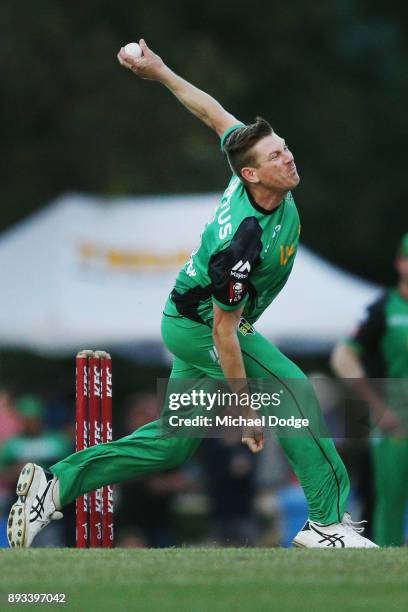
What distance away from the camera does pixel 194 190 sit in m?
22.7

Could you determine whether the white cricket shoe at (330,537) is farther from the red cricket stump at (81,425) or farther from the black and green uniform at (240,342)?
the red cricket stump at (81,425)

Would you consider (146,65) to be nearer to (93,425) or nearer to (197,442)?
(93,425)

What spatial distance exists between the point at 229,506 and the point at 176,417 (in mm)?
5559

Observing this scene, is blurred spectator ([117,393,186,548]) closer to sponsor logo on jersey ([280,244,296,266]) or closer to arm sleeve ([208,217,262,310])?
sponsor logo on jersey ([280,244,296,266])

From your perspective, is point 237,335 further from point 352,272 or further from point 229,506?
point 352,272

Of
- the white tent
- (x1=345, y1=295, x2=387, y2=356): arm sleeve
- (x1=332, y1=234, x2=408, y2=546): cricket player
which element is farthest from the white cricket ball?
the white tent

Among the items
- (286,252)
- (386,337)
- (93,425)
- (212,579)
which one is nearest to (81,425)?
(93,425)

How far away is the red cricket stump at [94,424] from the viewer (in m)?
8.27

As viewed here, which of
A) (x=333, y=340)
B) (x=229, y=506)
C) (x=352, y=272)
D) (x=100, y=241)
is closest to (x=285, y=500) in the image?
(x=229, y=506)

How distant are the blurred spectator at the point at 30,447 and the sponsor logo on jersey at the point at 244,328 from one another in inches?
233

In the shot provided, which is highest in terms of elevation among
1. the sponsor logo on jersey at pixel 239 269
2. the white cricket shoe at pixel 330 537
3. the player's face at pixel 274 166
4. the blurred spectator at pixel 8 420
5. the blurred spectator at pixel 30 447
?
the blurred spectator at pixel 8 420

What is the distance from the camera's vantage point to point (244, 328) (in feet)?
25.8

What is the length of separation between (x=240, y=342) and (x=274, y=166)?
86 centimetres

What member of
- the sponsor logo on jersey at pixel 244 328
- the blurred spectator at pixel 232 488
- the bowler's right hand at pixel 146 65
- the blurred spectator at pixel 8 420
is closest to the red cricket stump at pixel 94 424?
the sponsor logo on jersey at pixel 244 328
